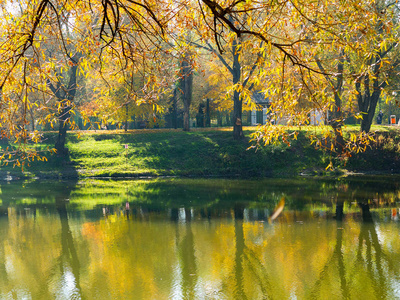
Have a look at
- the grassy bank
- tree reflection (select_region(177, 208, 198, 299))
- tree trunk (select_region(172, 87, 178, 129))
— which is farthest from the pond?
tree trunk (select_region(172, 87, 178, 129))

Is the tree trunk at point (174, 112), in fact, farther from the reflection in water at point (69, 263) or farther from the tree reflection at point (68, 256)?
the reflection in water at point (69, 263)

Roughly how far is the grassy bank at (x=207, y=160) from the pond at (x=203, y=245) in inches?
283

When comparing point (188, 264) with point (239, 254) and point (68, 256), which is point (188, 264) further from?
point (68, 256)

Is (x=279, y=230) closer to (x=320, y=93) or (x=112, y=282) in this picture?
(x=112, y=282)

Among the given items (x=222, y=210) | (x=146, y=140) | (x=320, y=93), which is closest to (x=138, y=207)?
(x=222, y=210)

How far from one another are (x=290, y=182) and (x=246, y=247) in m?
13.0

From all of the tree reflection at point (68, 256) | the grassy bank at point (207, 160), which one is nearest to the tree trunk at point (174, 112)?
the grassy bank at point (207, 160)

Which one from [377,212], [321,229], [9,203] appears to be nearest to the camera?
[321,229]

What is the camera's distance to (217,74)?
32.5 metres

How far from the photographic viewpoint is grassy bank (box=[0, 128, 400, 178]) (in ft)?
89.9

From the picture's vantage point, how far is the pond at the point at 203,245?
823cm

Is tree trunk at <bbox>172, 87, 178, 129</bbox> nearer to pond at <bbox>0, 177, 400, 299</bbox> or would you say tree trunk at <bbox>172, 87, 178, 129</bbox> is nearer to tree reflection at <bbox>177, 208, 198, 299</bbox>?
pond at <bbox>0, 177, 400, 299</bbox>

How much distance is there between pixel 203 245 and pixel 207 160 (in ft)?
57.8

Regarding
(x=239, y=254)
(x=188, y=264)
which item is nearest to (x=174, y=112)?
(x=239, y=254)
